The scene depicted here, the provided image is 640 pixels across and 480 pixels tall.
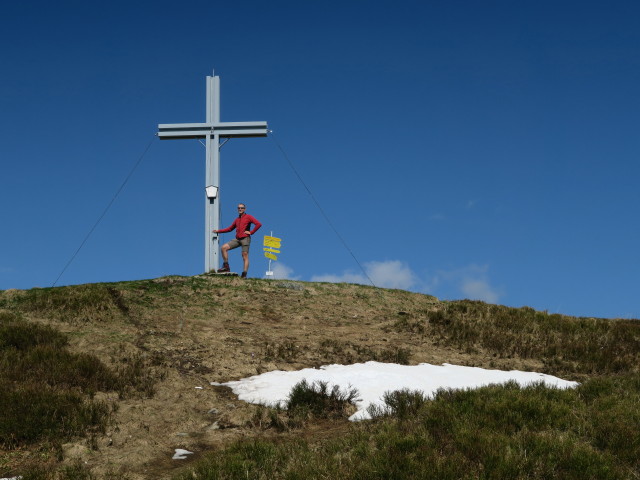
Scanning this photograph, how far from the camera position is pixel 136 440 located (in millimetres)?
8859

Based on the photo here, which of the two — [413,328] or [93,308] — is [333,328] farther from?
[93,308]

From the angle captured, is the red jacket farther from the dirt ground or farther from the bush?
the bush

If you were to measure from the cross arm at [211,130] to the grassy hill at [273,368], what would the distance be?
6.19 metres

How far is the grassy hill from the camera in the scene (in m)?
7.15

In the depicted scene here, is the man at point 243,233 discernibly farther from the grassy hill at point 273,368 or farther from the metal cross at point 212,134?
the grassy hill at point 273,368

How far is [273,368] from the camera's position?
12.6m

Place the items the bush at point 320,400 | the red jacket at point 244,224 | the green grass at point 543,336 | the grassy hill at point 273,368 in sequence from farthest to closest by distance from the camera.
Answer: the red jacket at point 244,224
the green grass at point 543,336
the bush at point 320,400
the grassy hill at point 273,368

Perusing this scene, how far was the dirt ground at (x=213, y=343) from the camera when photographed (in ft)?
29.1

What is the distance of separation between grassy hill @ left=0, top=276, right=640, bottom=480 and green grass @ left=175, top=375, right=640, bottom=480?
3 centimetres

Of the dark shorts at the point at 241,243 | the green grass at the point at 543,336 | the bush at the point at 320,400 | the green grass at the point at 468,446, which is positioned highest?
the dark shorts at the point at 241,243

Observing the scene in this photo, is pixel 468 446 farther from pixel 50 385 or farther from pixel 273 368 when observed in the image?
pixel 50 385

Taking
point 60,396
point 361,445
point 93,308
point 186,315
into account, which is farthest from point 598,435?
point 93,308

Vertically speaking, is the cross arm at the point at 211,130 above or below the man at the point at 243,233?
above

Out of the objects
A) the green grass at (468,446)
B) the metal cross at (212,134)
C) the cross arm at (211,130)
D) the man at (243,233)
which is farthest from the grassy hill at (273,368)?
the cross arm at (211,130)
